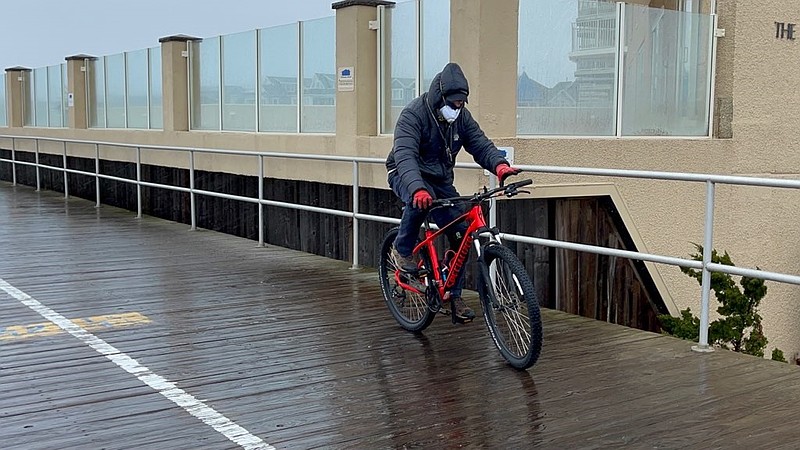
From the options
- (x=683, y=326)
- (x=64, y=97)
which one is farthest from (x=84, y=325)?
(x=64, y=97)

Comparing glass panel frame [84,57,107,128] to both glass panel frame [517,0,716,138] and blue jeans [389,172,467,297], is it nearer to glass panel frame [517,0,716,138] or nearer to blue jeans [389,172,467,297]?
glass panel frame [517,0,716,138]

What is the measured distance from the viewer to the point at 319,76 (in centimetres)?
1359

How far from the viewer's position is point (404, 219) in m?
6.59

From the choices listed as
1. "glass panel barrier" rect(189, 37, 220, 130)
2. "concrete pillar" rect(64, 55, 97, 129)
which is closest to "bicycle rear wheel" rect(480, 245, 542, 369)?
"glass panel barrier" rect(189, 37, 220, 130)

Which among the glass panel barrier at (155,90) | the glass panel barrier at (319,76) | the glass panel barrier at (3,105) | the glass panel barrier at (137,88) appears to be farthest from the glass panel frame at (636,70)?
the glass panel barrier at (3,105)

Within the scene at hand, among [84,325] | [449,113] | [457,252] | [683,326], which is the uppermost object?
[449,113]

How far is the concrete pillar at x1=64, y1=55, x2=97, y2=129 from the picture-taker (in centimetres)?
2225

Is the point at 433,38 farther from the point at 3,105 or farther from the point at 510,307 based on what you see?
the point at 3,105

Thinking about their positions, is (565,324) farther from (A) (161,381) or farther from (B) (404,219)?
(A) (161,381)

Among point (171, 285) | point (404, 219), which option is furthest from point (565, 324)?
point (171, 285)

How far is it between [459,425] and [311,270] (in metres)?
5.14

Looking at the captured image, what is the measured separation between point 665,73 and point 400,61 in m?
3.18

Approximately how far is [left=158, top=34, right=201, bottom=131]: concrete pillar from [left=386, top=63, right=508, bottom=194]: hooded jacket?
11425 mm

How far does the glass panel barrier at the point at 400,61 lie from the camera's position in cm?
1166
